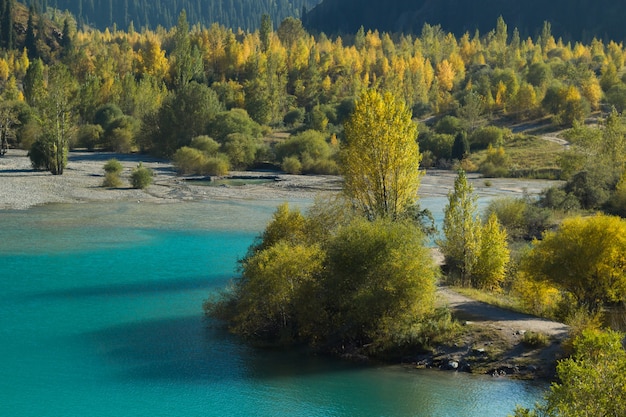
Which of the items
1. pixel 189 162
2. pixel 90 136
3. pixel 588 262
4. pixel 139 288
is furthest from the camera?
pixel 90 136

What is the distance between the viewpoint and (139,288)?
126 feet

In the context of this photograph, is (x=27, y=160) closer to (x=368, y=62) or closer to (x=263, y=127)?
(x=263, y=127)

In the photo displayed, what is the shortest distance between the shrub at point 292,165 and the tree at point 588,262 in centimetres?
7166

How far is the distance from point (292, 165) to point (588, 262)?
73904 millimetres

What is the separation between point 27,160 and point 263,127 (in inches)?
1740

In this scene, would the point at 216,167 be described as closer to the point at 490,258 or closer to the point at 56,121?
the point at 56,121

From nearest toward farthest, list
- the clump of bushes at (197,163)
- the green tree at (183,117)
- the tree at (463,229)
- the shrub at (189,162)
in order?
the tree at (463,229)
the shrub at (189,162)
the clump of bushes at (197,163)
the green tree at (183,117)

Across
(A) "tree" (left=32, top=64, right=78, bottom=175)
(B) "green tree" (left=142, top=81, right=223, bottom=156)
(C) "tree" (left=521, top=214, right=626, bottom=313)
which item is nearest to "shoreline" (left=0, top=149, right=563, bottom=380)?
(A) "tree" (left=32, top=64, right=78, bottom=175)

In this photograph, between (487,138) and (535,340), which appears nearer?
(535,340)

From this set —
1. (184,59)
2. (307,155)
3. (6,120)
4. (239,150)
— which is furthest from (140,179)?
(184,59)

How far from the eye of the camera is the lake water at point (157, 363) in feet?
79.9

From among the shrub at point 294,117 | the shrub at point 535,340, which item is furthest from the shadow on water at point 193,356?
the shrub at point 294,117

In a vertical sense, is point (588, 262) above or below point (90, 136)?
below

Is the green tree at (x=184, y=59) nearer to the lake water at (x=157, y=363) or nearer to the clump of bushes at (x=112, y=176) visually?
the clump of bushes at (x=112, y=176)
